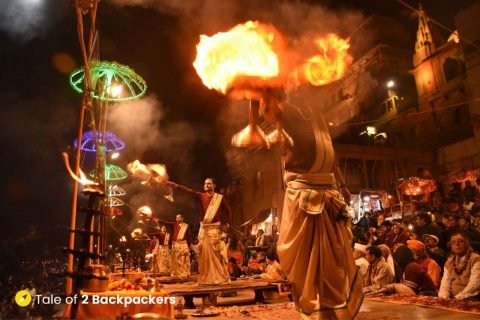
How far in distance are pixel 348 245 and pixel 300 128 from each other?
4.51 ft

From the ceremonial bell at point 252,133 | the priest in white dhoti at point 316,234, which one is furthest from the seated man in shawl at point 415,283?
the ceremonial bell at point 252,133

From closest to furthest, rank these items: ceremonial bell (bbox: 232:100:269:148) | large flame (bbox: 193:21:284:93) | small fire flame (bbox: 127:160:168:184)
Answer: ceremonial bell (bbox: 232:100:269:148) → large flame (bbox: 193:21:284:93) → small fire flame (bbox: 127:160:168:184)

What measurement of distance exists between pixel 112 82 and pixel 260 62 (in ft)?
14.0

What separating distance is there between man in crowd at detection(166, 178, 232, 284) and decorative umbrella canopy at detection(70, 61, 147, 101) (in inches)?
90.4

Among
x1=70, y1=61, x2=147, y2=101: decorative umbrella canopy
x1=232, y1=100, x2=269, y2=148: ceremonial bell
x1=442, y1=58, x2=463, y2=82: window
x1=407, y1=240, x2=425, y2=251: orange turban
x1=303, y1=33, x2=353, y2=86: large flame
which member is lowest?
x1=407, y1=240, x2=425, y2=251: orange turban

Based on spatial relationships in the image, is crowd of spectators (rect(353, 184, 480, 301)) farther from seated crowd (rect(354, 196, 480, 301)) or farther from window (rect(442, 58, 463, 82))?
window (rect(442, 58, 463, 82))

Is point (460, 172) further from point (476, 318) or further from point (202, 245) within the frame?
point (476, 318)

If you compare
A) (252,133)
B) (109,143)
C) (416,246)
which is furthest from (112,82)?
(416,246)

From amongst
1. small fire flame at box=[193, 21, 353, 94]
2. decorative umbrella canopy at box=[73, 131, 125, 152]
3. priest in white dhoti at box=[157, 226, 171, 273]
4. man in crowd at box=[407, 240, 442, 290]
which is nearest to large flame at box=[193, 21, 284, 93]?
small fire flame at box=[193, 21, 353, 94]

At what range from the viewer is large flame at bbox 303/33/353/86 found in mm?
4496

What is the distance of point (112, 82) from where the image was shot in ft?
24.0

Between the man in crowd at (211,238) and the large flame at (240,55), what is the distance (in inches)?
159

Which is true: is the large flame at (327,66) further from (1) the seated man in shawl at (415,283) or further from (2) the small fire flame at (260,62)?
(1) the seated man in shawl at (415,283)

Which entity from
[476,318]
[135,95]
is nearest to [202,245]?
[135,95]
